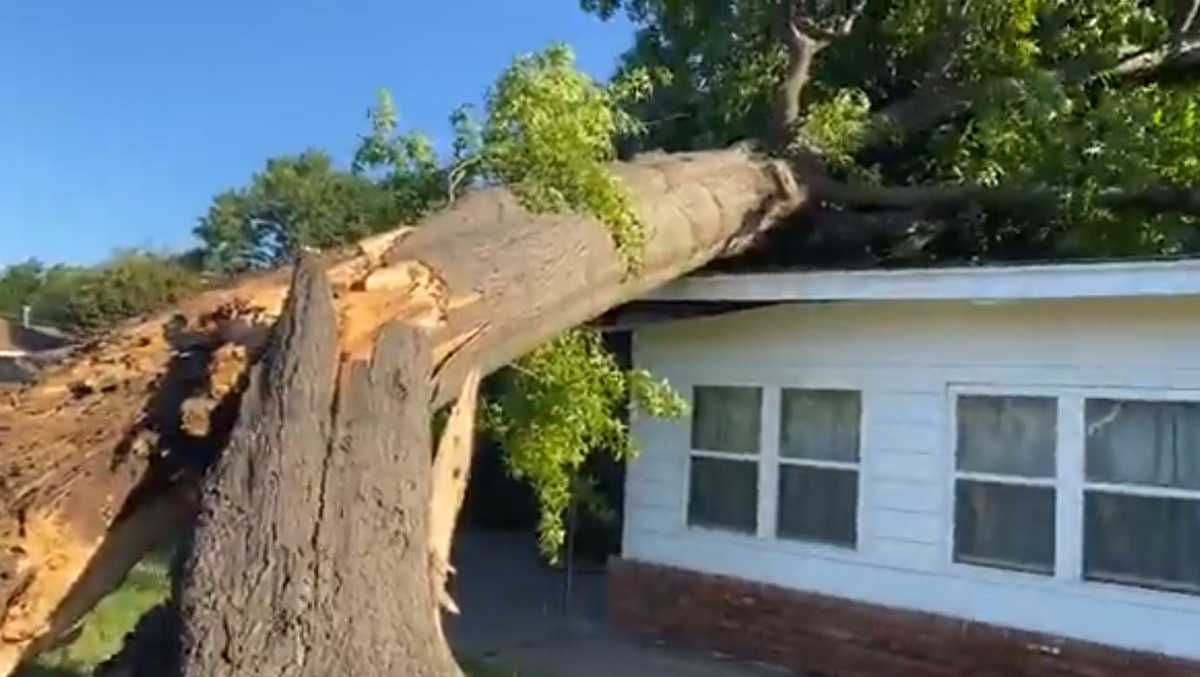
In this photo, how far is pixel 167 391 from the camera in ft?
19.4

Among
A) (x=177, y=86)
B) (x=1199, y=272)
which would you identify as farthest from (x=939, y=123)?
(x=177, y=86)

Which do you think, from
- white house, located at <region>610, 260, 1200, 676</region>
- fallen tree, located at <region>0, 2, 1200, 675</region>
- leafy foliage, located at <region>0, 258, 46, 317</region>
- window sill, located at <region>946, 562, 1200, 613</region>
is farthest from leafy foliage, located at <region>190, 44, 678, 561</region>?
leafy foliage, located at <region>0, 258, 46, 317</region>

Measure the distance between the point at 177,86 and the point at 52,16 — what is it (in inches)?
342

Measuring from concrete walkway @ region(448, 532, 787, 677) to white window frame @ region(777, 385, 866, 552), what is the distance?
41.9 inches

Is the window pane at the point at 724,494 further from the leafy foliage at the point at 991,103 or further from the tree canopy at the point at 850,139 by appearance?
the leafy foliage at the point at 991,103

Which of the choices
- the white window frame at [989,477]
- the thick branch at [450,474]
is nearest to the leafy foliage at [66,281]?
the white window frame at [989,477]

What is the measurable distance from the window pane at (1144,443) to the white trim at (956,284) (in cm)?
81

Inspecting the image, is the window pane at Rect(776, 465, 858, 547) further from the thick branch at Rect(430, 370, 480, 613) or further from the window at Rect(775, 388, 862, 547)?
the thick branch at Rect(430, 370, 480, 613)

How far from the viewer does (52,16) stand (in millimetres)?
21500

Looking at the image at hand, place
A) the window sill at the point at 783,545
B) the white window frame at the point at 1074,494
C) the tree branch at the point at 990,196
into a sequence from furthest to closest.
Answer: the tree branch at the point at 990,196
the window sill at the point at 783,545
the white window frame at the point at 1074,494

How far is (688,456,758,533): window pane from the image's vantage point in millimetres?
11742

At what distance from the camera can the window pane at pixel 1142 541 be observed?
8.93m

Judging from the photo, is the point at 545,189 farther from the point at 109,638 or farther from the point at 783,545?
the point at 109,638

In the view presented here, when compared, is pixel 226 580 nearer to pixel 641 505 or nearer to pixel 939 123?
pixel 641 505
